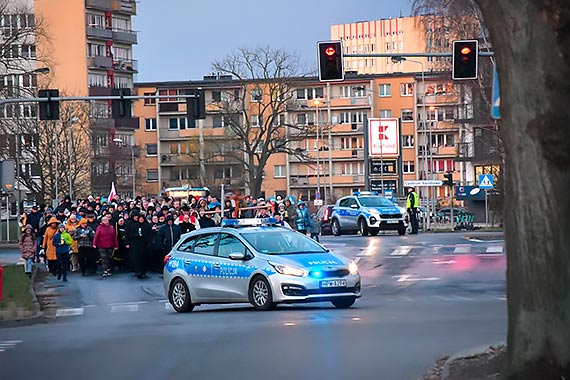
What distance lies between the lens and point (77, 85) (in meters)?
119

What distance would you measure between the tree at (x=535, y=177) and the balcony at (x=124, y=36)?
115116mm

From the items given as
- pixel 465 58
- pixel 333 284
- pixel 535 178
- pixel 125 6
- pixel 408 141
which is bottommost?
pixel 333 284

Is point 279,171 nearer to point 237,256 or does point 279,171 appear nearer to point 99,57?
point 99,57

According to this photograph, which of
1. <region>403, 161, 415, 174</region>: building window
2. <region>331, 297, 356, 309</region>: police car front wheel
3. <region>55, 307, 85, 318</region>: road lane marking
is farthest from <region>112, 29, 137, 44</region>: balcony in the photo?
<region>331, 297, 356, 309</region>: police car front wheel

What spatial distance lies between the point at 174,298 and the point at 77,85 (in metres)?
96.4

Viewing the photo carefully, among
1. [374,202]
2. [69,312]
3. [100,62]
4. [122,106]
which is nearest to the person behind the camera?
[69,312]

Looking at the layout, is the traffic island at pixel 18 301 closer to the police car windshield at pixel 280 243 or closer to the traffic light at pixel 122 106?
the police car windshield at pixel 280 243

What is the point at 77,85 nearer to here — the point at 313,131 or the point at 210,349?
the point at 313,131

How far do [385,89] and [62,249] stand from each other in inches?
4030

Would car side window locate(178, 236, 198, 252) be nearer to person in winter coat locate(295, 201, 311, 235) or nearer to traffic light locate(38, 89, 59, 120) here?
traffic light locate(38, 89, 59, 120)

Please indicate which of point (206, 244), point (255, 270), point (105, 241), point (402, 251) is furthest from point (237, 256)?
point (402, 251)

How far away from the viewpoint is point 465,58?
33.1 metres

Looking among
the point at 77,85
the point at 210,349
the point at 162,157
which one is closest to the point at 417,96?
the point at 162,157

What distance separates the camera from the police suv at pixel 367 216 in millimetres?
53125
